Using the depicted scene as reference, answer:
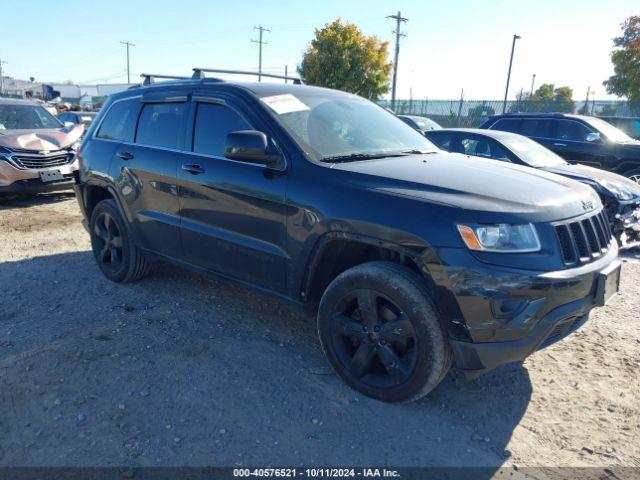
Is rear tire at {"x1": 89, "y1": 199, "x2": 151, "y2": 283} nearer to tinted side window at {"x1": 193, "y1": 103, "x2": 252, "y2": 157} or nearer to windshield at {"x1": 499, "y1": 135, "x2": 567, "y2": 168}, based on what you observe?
tinted side window at {"x1": 193, "y1": 103, "x2": 252, "y2": 157}

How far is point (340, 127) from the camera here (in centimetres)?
352

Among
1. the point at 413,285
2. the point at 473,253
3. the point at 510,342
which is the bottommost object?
the point at 510,342

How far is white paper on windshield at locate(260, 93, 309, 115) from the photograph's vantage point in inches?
133

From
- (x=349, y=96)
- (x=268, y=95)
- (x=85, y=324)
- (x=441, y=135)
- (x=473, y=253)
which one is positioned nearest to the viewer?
(x=473, y=253)

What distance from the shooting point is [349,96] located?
13.4ft

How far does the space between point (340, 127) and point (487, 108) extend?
22.3 meters

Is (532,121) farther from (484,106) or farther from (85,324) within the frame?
(484,106)

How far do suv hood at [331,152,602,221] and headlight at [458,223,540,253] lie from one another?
94mm

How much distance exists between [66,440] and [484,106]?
79.7ft

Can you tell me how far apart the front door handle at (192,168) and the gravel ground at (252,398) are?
1205mm

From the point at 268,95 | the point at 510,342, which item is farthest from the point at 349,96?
the point at 510,342

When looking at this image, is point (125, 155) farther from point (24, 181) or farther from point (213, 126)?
point (24, 181)

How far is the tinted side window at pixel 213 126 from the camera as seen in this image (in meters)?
3.52

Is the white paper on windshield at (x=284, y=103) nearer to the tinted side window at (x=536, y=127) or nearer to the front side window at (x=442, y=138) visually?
the front side window at (x=442, y=138)
